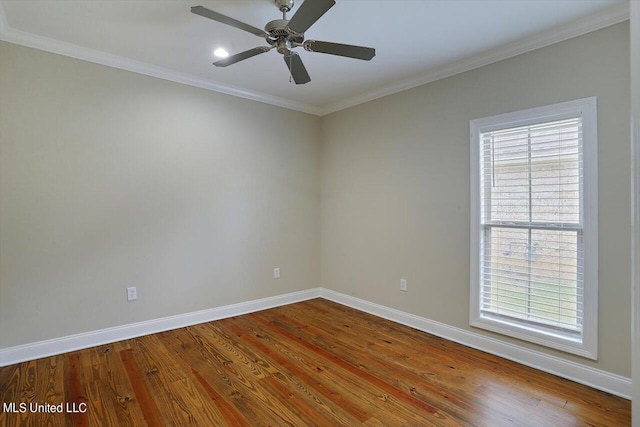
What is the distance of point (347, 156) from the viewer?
4.37 meters

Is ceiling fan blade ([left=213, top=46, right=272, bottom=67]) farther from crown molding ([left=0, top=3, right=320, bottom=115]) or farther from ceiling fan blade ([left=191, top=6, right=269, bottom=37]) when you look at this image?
crown molding ([left=0, top=3, right=320, bottom=115])

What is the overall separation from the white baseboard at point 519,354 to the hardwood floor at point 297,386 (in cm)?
A: 8

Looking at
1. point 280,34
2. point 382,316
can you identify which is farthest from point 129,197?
point 382,316

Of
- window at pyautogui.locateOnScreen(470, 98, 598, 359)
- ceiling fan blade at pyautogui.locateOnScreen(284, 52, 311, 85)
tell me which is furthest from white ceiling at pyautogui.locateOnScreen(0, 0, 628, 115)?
window at pyautogui.locateOnScreen(470, 98, 598, 359)

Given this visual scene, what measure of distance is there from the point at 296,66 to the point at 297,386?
7.56ft

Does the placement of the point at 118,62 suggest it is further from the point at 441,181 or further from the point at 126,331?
the point at 441,181

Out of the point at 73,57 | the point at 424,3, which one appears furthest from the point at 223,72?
the point at 424,3

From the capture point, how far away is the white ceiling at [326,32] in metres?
2.32

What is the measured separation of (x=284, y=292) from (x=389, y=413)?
8.08ft

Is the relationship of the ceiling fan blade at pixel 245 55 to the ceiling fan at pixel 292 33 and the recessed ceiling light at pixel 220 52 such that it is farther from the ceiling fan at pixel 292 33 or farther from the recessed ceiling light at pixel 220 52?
the recessed ceiling light at pixel 220 52

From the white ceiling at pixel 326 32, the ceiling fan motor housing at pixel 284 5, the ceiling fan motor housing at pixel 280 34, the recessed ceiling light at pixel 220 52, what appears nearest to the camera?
the ceiling fan motor housing at pixel 280 34

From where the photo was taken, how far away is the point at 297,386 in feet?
8.00

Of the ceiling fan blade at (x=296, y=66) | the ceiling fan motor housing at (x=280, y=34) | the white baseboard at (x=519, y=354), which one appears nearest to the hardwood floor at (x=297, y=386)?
the white baseboard at (x=519, y=354)

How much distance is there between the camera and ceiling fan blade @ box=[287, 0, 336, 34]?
179 cm
